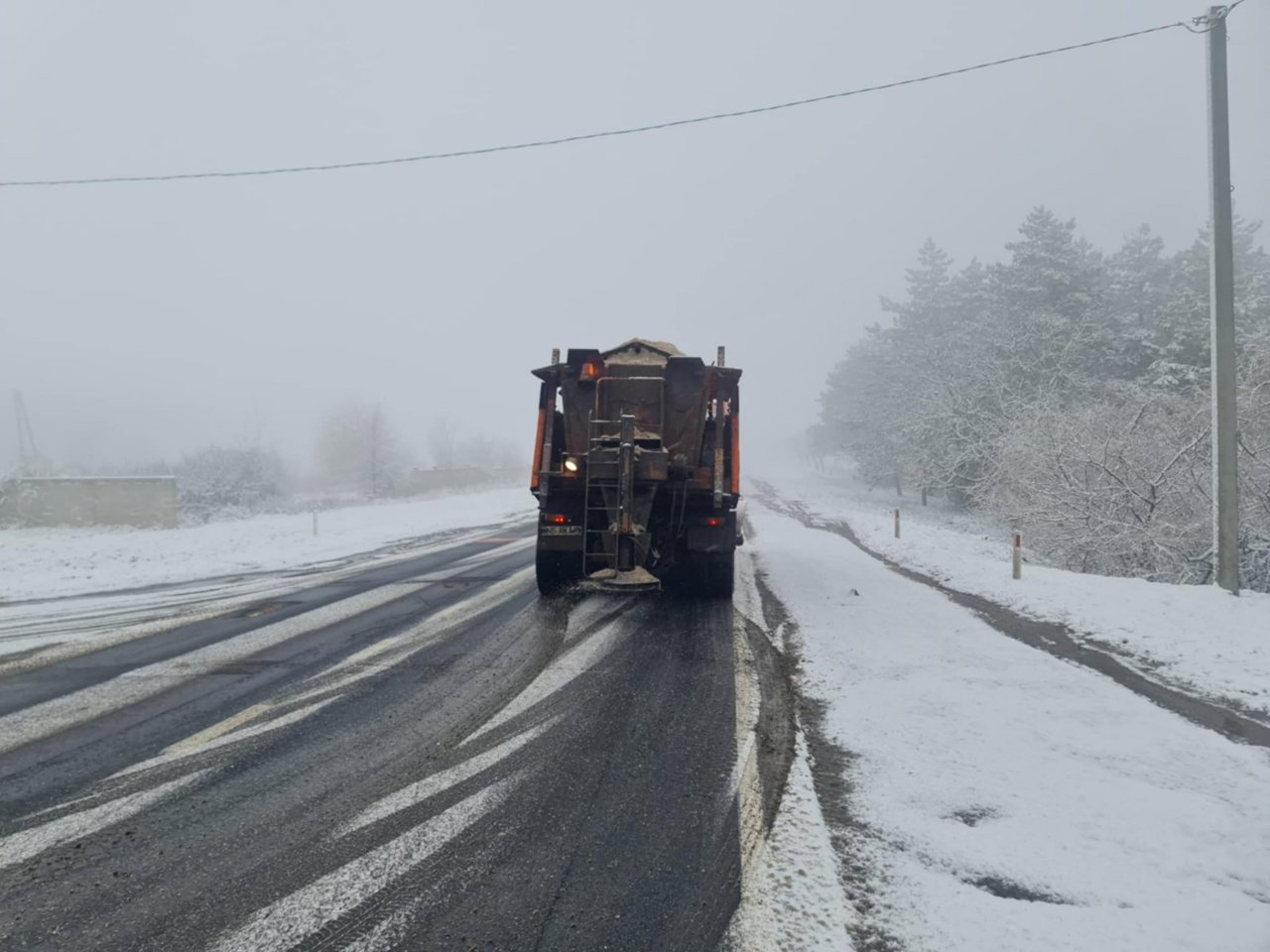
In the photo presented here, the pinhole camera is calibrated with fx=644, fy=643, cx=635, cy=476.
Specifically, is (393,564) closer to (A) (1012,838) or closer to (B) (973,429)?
(A) (1012,838)

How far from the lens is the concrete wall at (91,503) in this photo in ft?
69.9

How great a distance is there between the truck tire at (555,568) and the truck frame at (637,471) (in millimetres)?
15

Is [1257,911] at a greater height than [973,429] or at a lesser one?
lesser

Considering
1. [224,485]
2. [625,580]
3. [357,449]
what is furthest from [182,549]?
[357,449]

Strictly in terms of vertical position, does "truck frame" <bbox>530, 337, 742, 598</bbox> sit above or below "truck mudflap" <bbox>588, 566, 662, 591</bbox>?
above

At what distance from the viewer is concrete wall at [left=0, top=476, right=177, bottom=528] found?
69.9 feet

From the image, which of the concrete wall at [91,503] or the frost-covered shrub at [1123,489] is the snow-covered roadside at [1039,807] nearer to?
the frost-covered shrub at [1123,489]

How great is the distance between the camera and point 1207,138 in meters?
8.52

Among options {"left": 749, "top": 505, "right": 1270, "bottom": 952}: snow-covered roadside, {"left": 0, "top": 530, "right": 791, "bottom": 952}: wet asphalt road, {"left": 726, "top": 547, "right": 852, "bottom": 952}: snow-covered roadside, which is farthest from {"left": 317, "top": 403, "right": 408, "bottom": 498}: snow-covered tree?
{"left": 726, "top": 547, "right": 852, "bottom": 952}: snow-covered roadside

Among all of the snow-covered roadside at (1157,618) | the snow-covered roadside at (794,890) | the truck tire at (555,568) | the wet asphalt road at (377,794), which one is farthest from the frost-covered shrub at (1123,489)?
the snow-covered roadside at (794,890)

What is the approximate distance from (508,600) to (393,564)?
4.84 meters

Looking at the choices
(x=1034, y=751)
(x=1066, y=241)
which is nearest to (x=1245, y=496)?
(x=1034, y=751)

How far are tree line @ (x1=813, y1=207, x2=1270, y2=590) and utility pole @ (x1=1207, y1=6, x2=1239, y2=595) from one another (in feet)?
12.8

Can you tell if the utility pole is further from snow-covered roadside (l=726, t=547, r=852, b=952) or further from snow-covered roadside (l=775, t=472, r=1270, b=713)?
snow-covered roadside (l=726, t=547, r=852, b=952)
